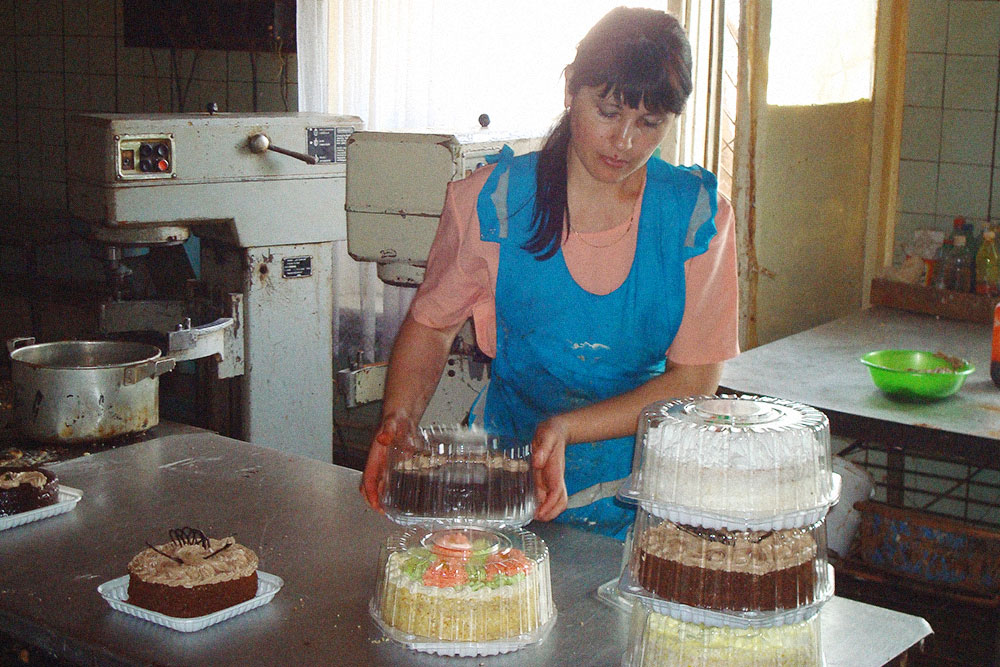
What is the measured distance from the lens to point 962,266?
11.7 feet

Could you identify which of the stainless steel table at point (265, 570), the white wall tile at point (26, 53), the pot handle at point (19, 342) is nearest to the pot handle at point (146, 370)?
the stainless steel table at point (265, 570)

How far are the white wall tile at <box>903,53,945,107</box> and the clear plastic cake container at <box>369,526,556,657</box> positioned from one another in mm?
2919

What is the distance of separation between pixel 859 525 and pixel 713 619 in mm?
2151

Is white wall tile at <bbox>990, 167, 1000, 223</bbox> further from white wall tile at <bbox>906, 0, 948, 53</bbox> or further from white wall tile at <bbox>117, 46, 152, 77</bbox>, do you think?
white wall tile at <bbox>117, 46, 152, 77</bbox>

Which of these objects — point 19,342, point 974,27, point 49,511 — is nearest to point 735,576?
point 49,511

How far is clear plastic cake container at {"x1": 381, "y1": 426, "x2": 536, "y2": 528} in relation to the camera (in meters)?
1.45

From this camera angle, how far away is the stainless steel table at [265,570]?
4.79 ft

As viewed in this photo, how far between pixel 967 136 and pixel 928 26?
0.39 meters

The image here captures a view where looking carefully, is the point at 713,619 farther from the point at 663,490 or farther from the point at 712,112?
the point at 712,112

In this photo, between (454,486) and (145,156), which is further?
(145,156)

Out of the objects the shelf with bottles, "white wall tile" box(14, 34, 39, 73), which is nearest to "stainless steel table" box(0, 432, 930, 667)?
the shelf with bottles

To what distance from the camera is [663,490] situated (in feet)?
4.07

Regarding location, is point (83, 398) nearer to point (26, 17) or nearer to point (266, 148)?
point (266, 148)

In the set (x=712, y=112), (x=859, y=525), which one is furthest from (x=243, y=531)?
(x=712, y=112)
